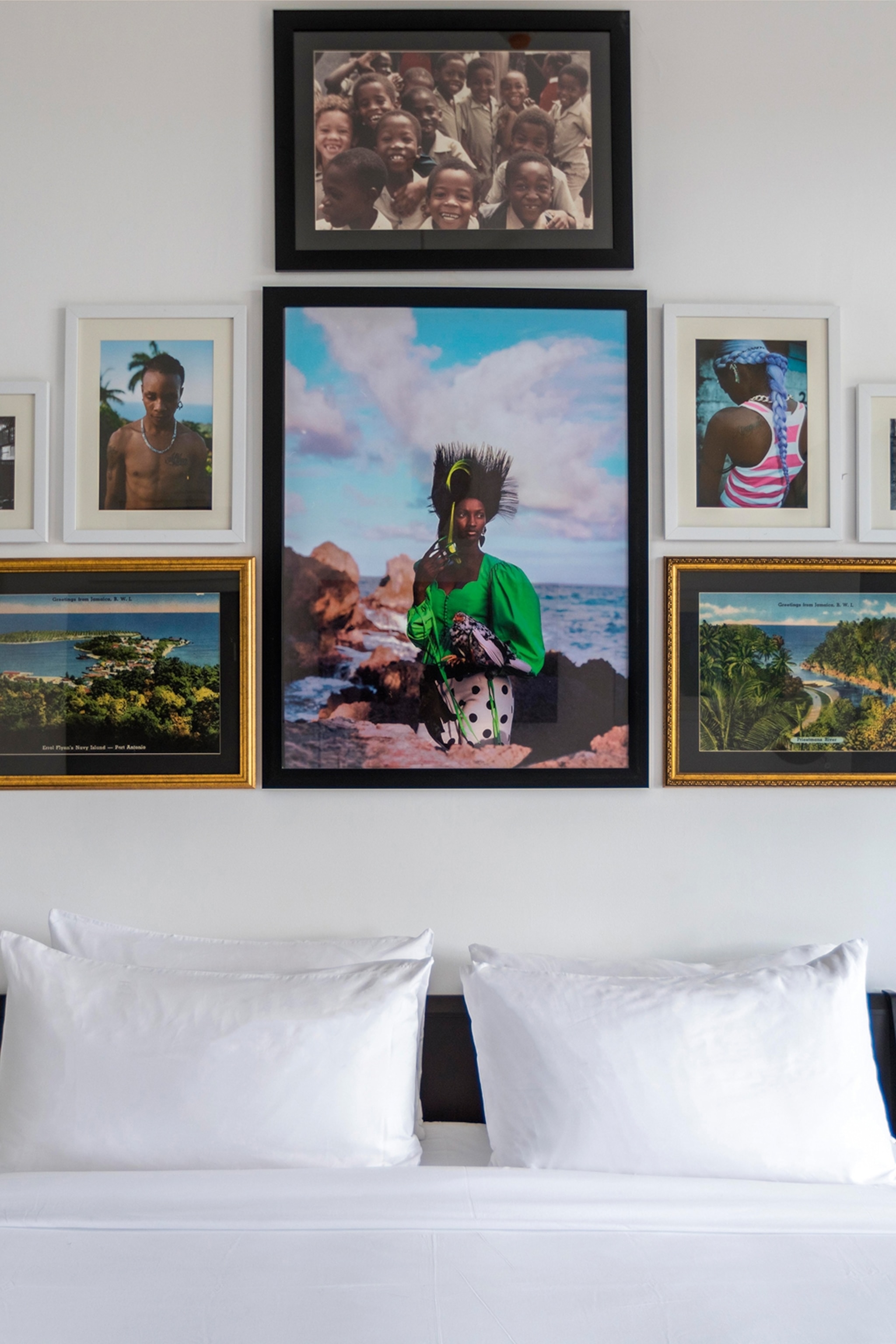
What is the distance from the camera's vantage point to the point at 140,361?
1.69 meters

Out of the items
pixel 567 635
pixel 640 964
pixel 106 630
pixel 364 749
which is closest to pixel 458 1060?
pixel 640 964

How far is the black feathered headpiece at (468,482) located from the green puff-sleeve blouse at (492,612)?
0.11 metres

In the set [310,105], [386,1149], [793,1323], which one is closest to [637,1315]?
[793,1323]

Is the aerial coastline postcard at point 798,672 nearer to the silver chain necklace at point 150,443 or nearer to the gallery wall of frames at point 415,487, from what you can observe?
the gallery wall of frames at point 415,487

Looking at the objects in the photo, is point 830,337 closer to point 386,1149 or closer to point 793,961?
point 793,961

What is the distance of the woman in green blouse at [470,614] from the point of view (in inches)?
66.3

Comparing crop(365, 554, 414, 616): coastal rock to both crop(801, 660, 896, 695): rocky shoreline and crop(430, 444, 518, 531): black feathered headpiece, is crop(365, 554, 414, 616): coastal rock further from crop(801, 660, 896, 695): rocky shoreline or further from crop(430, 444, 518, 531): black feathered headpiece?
crop(801, 660, 896, 695): rocky shoreline

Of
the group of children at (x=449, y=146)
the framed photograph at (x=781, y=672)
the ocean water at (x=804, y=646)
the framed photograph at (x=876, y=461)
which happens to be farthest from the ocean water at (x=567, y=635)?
the group of children at (x=449, y=146)

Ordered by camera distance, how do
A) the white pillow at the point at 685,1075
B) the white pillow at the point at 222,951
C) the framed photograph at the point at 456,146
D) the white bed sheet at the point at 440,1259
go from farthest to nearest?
the framed photograph at the point at 456,146
the white pillow at the point at 222,951
the white pillow at the point at 685,1075
the white bed sheet at the point at 440,1259

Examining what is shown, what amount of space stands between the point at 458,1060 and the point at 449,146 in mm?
1824

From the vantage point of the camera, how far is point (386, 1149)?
137 cm

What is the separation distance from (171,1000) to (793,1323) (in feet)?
3.30

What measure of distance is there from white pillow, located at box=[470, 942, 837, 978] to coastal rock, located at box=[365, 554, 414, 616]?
698mm

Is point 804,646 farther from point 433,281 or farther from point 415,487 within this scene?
point 433,281
